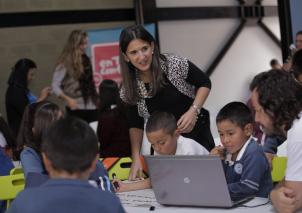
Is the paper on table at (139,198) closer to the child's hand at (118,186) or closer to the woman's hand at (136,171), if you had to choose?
the child's hand at (118,186)

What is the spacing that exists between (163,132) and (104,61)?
4929 millimetres

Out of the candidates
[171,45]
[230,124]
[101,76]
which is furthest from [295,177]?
[171,45]

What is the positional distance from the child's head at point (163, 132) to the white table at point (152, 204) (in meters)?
0.26

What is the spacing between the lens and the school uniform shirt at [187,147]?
3.33 meters

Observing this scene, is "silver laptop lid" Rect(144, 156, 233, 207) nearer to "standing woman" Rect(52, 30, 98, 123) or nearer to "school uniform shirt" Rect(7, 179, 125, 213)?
"school uniform shirt" Rect(7, 179, 125, 213)

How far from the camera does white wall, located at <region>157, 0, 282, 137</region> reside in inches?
370

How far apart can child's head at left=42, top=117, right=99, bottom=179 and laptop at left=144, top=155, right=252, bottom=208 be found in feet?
2.12

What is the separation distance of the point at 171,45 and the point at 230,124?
6299 mm

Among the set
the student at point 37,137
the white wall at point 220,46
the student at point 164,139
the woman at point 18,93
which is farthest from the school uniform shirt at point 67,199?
the white wall at point 220,46

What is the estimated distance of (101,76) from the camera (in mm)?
8102

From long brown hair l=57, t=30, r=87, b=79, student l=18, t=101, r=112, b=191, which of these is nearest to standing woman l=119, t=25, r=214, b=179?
student l=18, t=101, r=112, b=191

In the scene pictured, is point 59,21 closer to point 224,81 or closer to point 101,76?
point 101,76

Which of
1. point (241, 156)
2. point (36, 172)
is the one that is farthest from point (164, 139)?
point (36, 172)

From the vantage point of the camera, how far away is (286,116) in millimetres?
2275
